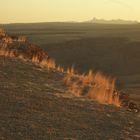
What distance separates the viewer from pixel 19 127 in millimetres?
8992

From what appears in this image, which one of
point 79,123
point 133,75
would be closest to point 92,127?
point 79,123

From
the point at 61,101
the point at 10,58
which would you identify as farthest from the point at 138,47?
the point at 61,101

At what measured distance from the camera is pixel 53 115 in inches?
399

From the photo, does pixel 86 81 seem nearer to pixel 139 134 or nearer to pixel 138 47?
pixel 139 134

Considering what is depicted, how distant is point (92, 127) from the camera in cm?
973

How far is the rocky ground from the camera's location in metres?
8.98

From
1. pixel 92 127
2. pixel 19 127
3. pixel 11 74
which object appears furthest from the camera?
pixel 11 74

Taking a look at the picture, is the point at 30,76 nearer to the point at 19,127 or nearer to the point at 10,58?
the point at 10,58

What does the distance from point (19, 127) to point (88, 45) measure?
57008 mm

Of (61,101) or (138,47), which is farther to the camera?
(138,47)

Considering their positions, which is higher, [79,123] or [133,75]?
[79,123]

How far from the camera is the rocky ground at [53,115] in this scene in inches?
354

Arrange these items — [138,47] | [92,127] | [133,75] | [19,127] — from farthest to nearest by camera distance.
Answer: [138,47]
[133,75]
[92,127]
[19,127]

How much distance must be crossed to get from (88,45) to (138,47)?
33.3ft
